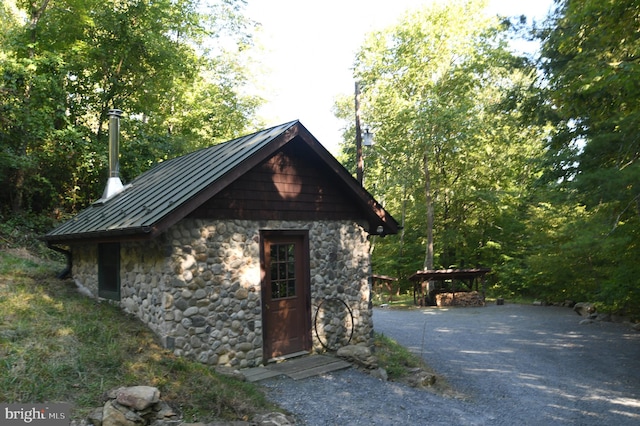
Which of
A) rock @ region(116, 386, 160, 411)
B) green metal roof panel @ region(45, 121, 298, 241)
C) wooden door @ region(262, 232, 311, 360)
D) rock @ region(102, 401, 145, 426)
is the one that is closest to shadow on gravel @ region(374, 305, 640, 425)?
wooden door @ region(262, 232, 311, 360)

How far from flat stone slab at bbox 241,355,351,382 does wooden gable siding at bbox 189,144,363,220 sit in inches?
96.2

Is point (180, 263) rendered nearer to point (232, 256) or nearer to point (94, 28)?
point (232, 256)

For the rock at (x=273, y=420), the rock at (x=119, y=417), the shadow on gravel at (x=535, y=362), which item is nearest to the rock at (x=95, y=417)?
the rock at (x=119, y=417)

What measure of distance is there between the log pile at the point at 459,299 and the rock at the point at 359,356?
38.0 ft

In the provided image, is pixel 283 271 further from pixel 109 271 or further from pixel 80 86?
pixel 80 86

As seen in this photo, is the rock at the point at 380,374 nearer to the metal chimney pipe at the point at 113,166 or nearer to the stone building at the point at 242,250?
the stone building at the point at 242,250

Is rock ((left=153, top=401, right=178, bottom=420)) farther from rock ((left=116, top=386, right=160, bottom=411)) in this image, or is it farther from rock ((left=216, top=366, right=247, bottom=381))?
rock ((left=216, top=366, right=247, bottom=381))

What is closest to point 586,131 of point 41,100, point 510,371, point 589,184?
point 589,184

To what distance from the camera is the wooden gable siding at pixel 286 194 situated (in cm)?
711

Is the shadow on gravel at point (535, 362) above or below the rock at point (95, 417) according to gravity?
below

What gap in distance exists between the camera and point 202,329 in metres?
6.61

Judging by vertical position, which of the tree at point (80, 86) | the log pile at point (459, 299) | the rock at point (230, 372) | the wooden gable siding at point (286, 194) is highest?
the tree at point (80, 86)

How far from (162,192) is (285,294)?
276 centimetres

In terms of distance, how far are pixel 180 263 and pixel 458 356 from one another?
248 inches
